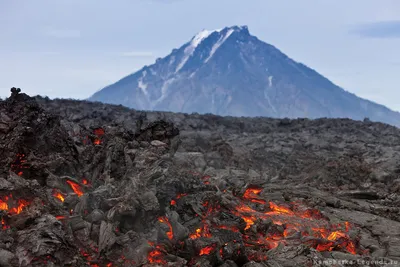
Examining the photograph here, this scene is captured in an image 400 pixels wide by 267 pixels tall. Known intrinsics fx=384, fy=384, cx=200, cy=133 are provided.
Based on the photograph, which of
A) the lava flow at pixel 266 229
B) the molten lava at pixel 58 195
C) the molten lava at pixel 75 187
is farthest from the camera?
the molten lava at pixel 75 187

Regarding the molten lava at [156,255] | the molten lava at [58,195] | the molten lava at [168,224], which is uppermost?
the molten lava at [58,195]

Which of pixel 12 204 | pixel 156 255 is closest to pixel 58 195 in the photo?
pixel 12 204

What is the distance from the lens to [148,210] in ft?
40.2

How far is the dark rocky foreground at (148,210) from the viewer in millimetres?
10656

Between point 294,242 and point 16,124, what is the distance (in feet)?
36.3

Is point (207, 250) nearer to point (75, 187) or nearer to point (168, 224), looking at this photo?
point (168, 224)

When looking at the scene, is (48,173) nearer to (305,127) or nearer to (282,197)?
(282,197)

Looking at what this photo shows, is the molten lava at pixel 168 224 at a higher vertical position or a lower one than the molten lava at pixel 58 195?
lower

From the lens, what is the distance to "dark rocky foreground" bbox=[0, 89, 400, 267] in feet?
35.0

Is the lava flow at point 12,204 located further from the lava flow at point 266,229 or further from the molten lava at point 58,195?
the lava flow at point 266,229

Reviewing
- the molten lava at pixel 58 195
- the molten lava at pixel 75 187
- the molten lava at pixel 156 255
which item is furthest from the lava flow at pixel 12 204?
the molten lava at pixel 156 255

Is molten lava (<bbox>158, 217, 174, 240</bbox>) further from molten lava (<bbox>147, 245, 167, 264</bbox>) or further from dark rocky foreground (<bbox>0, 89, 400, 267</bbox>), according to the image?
molten lava (<bbox>147, 245, 167, 264</bbox>)

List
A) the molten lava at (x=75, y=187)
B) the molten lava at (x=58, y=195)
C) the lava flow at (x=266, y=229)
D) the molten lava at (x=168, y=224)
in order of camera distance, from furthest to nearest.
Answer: the molten lava at (x=75, y=187) < the molten lava at (x=58, y=195) < the lava flow at (x=266, y=229) < the molten lava at (x=168, y=224)

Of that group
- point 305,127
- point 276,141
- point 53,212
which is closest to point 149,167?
point 53,212
